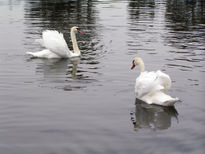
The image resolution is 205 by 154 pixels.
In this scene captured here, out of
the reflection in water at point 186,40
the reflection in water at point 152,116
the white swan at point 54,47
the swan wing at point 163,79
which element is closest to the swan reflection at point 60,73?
the white swan at point 54,47

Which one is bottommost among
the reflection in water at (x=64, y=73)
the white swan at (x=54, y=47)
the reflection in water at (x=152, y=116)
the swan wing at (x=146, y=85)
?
the reflection in water at (x=152, y=116)

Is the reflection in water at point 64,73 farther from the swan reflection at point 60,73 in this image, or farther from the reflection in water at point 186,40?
the reflection in water at point 186,40

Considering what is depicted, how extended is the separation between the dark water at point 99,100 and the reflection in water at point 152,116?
23 mm

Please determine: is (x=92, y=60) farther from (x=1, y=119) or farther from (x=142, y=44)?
(x=1, y=119)

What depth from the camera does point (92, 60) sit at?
1747 centimetres

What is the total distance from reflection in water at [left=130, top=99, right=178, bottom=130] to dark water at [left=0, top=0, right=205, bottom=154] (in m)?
0.02

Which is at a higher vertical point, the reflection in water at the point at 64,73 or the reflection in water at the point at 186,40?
the reflection in water at the point at 186,40

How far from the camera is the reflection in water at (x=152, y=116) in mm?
9930

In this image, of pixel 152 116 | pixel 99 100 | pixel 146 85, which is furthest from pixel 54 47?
pixel 152 116

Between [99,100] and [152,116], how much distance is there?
71.3 inches

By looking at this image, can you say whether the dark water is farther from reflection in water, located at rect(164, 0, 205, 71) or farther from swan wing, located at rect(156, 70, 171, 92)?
swan wing, located at rect(156, 70, 171, 92)

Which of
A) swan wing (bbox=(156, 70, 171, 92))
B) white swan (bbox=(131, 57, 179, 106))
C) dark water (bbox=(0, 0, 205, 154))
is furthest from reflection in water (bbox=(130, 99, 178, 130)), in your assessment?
swan wing (bbox=(156, 70, 171, 92))

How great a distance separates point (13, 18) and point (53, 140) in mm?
25830

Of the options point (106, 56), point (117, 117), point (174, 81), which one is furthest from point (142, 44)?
point (117, 117)
